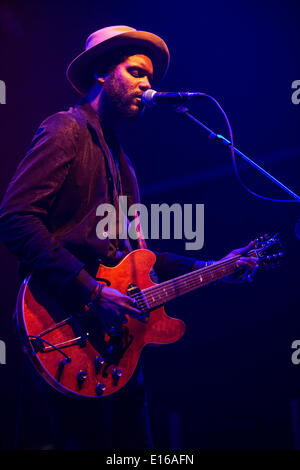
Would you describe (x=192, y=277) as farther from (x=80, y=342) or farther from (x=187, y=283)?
(x=80, y=342)

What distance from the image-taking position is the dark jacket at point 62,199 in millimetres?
1823

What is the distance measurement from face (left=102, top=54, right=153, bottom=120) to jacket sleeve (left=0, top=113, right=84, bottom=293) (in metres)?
0.45

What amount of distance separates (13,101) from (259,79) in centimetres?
202

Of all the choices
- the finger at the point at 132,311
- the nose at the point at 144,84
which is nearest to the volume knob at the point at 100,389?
the finger at the point at 132,311

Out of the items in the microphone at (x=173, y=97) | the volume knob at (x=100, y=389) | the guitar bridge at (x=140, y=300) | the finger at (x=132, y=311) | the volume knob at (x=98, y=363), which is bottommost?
the volume knob at (x=100, y=389)

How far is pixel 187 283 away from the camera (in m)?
2.38

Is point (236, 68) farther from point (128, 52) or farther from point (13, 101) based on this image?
point (13, 101)

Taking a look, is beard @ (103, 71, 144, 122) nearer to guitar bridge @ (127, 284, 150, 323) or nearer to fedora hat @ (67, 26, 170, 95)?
fedora hat @ (67, 26, 170, 95)

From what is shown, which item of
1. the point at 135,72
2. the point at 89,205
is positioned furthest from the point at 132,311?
the point at 135,72

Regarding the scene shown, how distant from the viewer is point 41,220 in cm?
191

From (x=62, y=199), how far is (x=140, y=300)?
2.02ft

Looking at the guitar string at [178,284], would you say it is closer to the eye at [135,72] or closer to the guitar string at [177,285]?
the guitar string at [177,285]

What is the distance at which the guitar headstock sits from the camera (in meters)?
2.52

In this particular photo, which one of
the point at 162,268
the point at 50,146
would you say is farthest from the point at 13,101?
the point at 162,268
